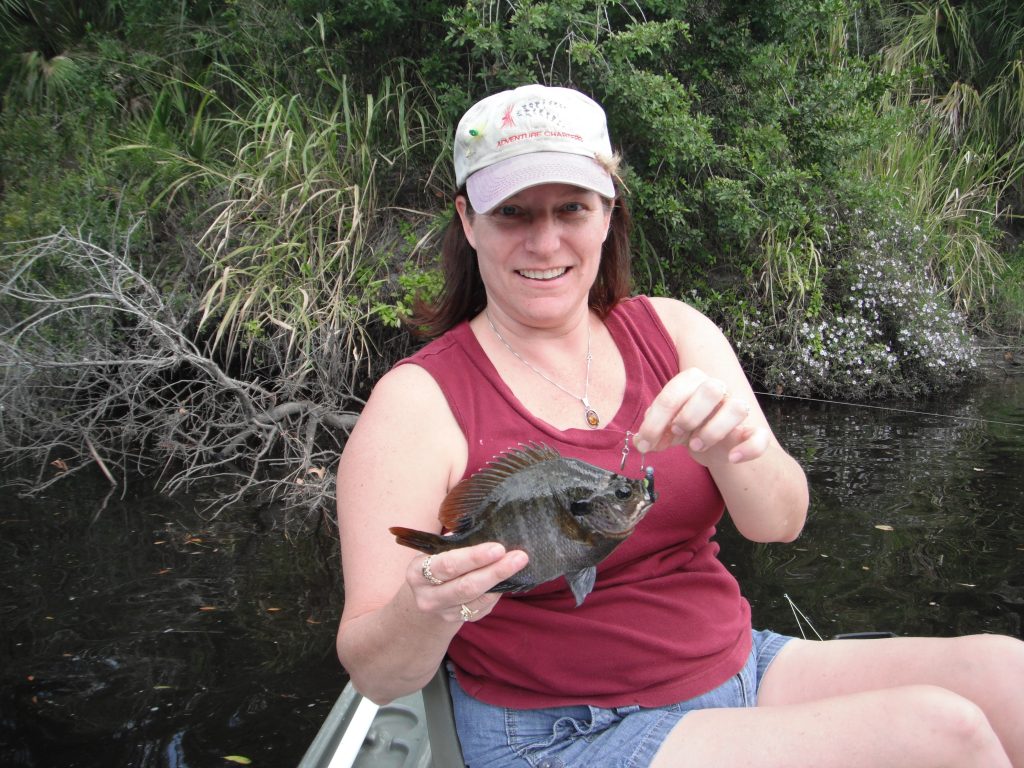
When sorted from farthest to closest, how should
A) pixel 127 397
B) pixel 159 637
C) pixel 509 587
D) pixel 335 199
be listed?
1. pixel 335 199
2. pixel 127 397
3. pixel 159 637
4. pixel 509 587

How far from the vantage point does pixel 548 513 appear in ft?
4.91

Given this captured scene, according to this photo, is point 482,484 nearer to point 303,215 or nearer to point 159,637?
point 159,637

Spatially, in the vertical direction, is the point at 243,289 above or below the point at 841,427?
above

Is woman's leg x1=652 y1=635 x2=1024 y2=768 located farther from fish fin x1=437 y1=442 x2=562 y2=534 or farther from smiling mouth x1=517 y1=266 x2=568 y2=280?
smiling mouth x1=517 y1=266 x2=568 y2=280

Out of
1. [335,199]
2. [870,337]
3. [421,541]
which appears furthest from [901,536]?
[335,199]

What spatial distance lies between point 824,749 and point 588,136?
1.33 meters

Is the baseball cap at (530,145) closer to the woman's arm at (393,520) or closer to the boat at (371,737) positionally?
the woman's arm at (393,520)

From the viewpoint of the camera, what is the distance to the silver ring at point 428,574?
4.36 ft

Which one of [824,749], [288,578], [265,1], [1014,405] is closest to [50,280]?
[288,578]

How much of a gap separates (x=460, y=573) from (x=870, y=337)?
7.83 m

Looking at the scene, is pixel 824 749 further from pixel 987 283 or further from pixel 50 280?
pixel 987 283

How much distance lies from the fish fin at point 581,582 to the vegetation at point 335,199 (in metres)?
4.31

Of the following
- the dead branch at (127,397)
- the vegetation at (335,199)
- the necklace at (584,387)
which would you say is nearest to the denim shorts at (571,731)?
the necklace at (584,387)

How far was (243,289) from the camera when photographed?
639 cm
